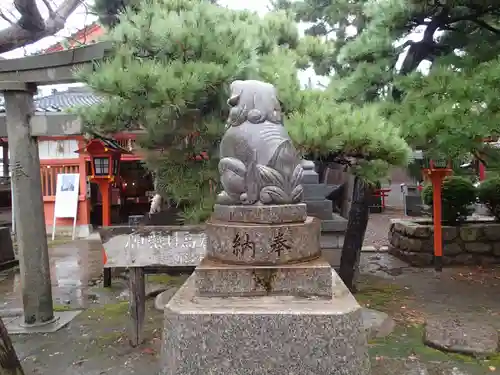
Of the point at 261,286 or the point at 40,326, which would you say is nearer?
the point at 261,286

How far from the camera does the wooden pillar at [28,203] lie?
4.50m

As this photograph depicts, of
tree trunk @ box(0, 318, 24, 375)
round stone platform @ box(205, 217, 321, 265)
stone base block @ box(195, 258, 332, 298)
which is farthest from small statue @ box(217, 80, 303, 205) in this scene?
tree trunk @ box(0, 318, 24, 375)

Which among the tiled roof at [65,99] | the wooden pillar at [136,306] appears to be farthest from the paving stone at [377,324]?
the tiled roof at [65,99]

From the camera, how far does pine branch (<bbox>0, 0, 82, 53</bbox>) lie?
11.8 ft

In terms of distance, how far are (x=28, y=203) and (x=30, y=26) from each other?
1.73 meters

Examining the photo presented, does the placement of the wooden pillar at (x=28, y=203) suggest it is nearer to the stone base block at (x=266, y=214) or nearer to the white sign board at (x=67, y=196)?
the stone base block at (x=266, y=214)

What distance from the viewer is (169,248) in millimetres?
3895

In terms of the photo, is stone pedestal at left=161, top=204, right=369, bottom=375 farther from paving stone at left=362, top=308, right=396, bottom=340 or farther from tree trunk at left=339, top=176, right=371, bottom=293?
tree trunk at left=339, top=176, right=371, bottom=293

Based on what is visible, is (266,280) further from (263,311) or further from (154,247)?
(154,247)

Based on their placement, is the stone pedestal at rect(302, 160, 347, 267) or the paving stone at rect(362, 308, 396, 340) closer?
the paving stone at rect(362, 308, 396, 340)

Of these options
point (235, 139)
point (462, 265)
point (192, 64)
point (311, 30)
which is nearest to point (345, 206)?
point (462, 265)

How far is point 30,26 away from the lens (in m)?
3.71

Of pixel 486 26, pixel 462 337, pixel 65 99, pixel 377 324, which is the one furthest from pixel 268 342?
pixel 65 99

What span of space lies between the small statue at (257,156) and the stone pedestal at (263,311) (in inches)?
3.8
